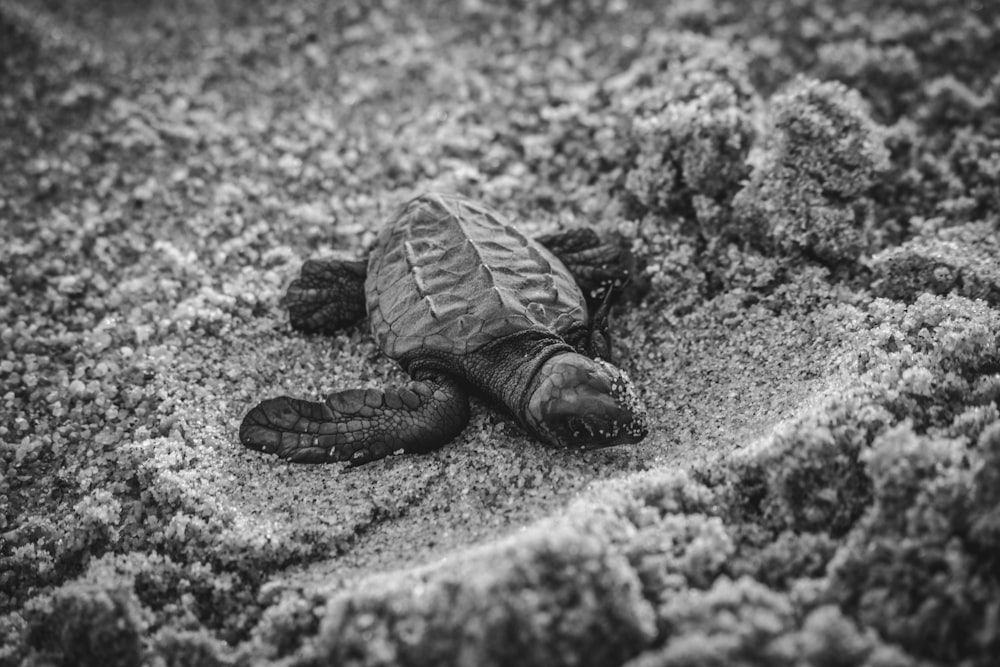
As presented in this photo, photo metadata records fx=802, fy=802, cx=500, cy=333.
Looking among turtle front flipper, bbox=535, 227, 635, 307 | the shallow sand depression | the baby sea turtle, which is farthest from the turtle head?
turtle front flipper, bbox=535, 227, 635, 307

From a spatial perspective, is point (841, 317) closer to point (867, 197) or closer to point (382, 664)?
point (867, 197)

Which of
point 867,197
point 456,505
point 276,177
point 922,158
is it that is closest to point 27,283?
point 276,177

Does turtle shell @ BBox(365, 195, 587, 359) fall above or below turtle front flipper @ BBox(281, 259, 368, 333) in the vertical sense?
above

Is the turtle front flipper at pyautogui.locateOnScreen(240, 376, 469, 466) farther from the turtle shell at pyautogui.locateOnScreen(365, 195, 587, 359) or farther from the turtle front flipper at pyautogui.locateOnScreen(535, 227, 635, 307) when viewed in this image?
the turtle front flipper at pyautogui.locateOnScreen(535, 227, 635, 307)

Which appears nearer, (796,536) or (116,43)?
(796,536)

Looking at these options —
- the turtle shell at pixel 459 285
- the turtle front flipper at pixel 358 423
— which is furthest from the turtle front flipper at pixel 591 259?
the turtle front flipper at pixel 358 423
